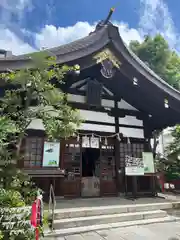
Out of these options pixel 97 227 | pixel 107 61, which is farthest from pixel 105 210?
pixel 107 61

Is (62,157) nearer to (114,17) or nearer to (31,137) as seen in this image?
(31,137)

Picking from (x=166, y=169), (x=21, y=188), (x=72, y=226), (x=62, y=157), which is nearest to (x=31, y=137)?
(x=62, y=157)

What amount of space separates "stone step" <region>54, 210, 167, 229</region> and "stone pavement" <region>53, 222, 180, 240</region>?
0.37m

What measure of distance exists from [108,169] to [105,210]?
2.40 meters

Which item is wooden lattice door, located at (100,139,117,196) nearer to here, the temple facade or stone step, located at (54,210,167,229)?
the temple facade

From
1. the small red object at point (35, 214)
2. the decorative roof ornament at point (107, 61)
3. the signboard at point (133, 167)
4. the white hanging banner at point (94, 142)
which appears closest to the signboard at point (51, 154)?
the white hanging banner at point (94, 142)

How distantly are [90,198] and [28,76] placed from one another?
16.1 feet

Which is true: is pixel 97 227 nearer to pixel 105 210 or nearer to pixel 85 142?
pixel 105 210

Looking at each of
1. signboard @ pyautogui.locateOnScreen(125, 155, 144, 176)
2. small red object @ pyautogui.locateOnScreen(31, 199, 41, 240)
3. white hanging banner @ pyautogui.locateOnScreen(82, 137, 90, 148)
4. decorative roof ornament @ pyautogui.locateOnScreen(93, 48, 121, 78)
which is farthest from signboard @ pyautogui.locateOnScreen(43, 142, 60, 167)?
small red object @ pyautogui.locateOnScreen(31, 199, 41, 240)

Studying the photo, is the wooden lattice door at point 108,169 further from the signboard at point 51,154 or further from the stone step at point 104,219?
the stone step at point 104,219

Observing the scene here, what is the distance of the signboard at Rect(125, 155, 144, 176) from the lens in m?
6.80

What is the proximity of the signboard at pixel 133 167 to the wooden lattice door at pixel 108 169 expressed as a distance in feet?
2.36

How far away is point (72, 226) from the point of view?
4.27 meters

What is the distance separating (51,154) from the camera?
20.7ft
